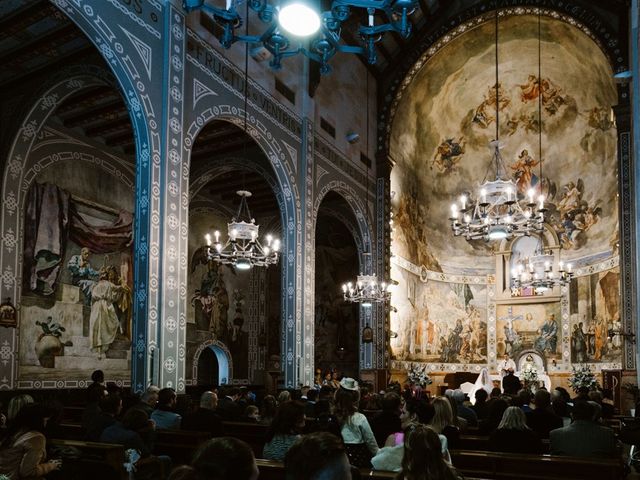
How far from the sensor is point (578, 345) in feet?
74.1

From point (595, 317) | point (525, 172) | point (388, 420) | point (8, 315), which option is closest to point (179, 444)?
point (388, 420)

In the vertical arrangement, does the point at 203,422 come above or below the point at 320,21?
below

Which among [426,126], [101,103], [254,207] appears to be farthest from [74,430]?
[426,126]

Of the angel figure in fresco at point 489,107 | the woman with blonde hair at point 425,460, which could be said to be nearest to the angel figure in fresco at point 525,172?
the angel figure in fresco at point 489,107

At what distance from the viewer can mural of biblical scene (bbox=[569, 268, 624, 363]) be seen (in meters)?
20.7

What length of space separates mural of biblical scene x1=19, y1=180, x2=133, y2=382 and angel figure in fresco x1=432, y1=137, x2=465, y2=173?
12852 millimetres

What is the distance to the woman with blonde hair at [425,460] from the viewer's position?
3.28 metres

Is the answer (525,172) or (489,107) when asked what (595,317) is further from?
(489,107)

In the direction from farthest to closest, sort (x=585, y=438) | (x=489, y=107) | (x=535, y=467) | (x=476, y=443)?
(x=489, y=107) → (x=476, y=443) → (x=585, y=438) → (x=535, y=467)

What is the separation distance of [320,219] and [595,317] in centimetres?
964

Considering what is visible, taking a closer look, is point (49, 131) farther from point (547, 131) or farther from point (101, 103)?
point (547, 131)

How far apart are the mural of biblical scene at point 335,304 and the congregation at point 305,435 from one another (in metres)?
14.0

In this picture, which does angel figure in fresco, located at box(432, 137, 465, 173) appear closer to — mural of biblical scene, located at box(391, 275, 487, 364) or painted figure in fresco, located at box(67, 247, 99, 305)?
mural of biblical scene, located at box(391, 275, 487, 364)

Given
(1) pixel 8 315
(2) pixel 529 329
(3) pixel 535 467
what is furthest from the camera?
(2) pixel 529 329
